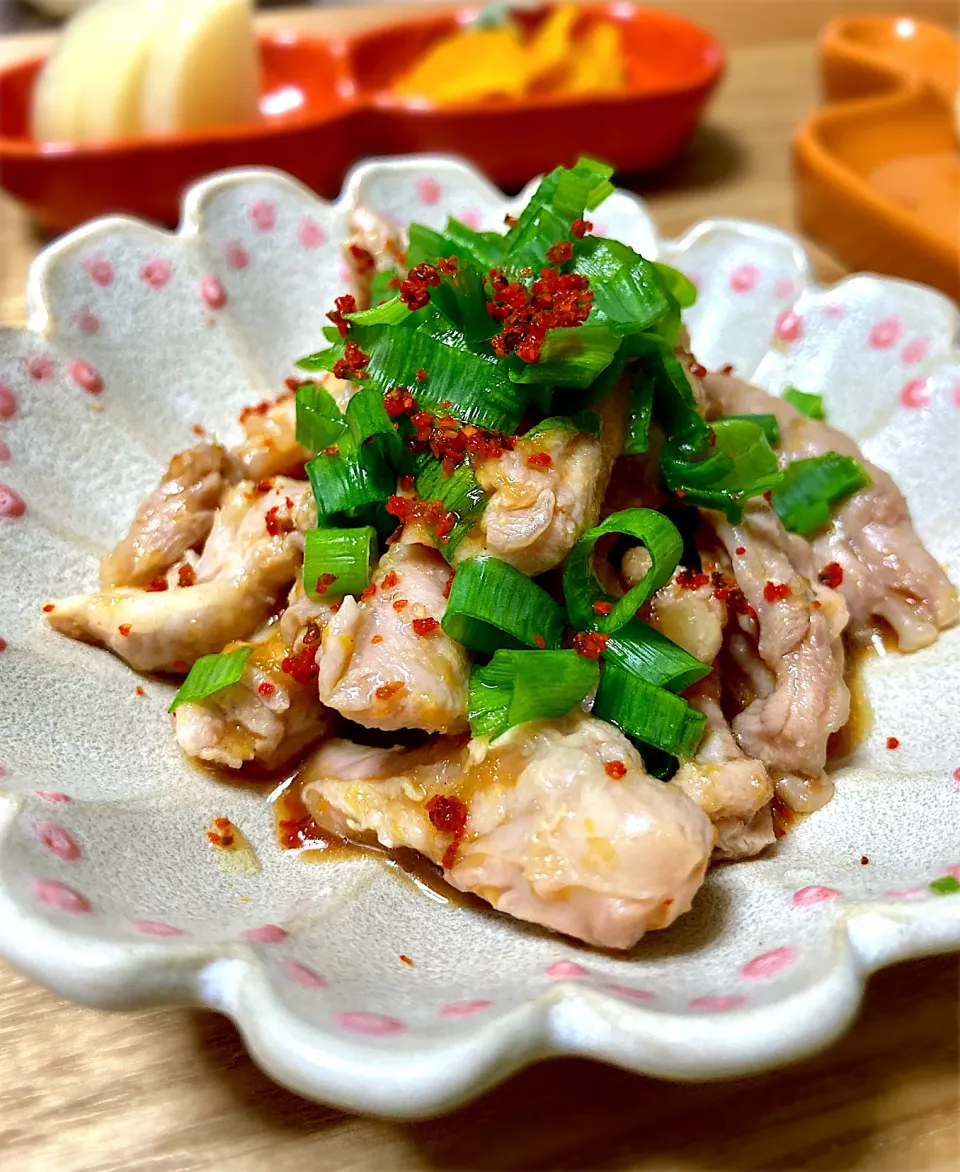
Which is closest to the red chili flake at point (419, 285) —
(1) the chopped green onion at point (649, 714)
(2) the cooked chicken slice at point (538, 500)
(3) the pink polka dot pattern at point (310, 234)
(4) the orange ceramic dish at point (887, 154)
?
(2) the cooked chicken slice at point (538, 500)

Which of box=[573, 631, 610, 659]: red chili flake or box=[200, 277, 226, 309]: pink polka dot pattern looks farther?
box=[200, 277, 226, 309]: pink polka dot pattern

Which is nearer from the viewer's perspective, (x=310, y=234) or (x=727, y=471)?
(x=727, y=471)

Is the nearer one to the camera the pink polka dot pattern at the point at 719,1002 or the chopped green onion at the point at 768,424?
the pink polka dot pattern at the point at 719,1002

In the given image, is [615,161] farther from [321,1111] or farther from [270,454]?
[321,1111]

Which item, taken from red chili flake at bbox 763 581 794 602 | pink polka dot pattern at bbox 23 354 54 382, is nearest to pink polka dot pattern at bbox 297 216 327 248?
pink polka dot pattern at bbox 23 354 54 382

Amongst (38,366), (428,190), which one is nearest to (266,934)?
(38,366)

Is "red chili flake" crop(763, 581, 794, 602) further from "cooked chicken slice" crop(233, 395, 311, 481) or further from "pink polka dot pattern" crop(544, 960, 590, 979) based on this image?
"cooked chicken slice" crop(233, 395, 311, 481)

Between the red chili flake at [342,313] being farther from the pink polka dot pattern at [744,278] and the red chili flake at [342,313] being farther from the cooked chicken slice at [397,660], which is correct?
the pink polka dot pattern at [744,278]

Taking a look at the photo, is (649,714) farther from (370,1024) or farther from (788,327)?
(788,327)
